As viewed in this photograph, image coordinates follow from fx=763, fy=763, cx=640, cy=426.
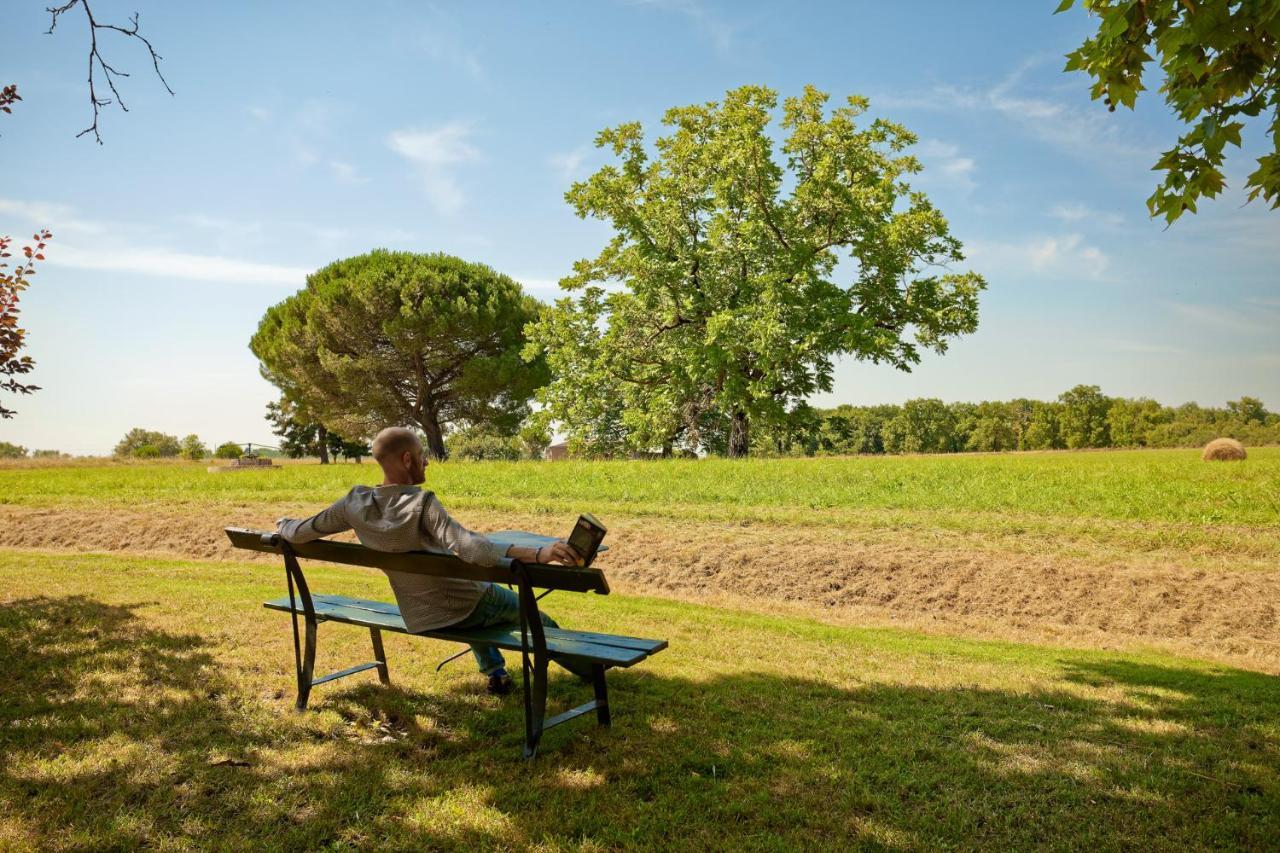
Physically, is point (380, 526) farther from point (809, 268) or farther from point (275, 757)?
point (809, 268)

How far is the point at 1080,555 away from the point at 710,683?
311 inches

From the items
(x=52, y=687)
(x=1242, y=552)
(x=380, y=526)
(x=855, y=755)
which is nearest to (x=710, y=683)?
(x=855, y=755)

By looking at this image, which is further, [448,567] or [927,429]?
[927,429]

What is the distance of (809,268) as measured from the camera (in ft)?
77.8

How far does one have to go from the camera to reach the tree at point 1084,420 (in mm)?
49656

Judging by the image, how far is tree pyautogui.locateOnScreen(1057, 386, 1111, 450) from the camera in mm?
49656

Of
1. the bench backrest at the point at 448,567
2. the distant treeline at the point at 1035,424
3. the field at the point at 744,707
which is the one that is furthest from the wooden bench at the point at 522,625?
the distant treeline at the point at 1035,424

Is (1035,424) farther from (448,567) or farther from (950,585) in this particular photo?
(448,567)

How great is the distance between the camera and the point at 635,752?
4.10m

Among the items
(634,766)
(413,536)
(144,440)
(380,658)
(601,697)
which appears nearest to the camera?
(634,766)

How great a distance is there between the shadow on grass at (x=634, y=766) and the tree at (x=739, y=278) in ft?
55.8

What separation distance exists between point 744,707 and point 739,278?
2181 centimetres

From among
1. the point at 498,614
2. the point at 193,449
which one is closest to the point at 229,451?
the point at 193,449

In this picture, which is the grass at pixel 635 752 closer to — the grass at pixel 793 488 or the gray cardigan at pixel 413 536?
the gray cardigan at pixel 413 536
